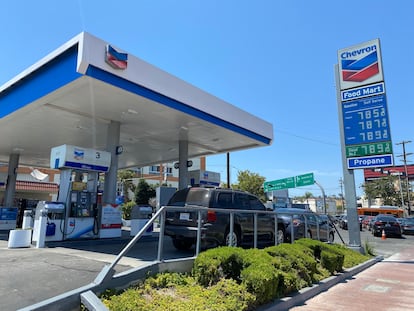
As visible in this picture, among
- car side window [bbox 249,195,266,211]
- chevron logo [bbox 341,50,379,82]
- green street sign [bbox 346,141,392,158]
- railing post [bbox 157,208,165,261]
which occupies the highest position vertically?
chevron logo [bbox 341,50,379,82]

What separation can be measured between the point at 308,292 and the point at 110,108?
364 inches

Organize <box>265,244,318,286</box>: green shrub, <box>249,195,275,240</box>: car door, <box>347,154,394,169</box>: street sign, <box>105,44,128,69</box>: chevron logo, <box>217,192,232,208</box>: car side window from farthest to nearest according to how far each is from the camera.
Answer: <box>347,154,394,169</box>: street sign < <box>249,195,275,240</box>: car door < <box>105,44,128,69</box>: chevron logo < <box>217,192,232,208</box>: car side window < <box>265,244,318,286</box>: green shrub

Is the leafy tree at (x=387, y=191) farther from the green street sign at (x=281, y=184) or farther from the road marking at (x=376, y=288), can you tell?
the road marking at (x=376, y=288)

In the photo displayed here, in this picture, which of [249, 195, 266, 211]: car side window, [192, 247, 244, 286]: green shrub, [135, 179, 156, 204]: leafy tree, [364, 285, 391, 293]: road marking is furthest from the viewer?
[135, 179, 156, 204]: leafy tree

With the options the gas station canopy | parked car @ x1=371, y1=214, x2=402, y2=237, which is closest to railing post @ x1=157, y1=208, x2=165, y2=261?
the gas station canopy

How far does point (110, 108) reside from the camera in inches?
482

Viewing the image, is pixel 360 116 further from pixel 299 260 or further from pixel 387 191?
pixel 387 191

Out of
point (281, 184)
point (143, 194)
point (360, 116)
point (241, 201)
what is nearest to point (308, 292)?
point (241, 201)

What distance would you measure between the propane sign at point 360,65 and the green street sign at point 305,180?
1708cm

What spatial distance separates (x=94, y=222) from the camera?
1209 centimetres

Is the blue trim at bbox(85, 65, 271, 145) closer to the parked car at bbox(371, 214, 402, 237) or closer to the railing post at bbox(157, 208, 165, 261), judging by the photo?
the railing post at bbox(157, 208, 165, 261)

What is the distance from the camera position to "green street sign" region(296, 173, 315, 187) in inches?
1182

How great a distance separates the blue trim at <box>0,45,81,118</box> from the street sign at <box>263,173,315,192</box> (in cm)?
2486

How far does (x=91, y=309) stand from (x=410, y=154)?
64.5 metres
